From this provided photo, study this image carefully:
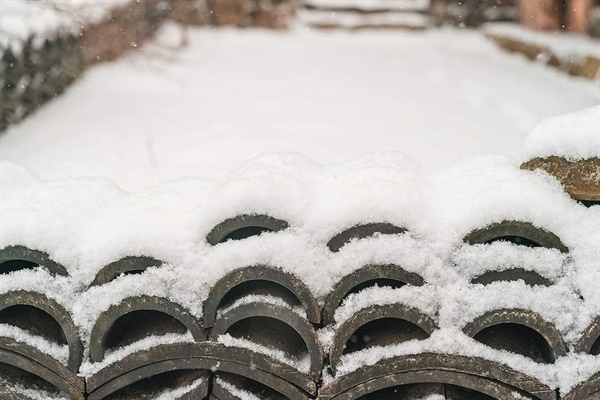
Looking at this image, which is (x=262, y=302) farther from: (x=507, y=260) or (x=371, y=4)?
(x=371, y=4)

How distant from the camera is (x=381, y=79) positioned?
5.36 m

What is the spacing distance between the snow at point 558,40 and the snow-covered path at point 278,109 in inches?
8.6

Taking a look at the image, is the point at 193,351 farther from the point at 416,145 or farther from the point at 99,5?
the point at 99,5

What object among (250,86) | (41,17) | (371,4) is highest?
(41,17)

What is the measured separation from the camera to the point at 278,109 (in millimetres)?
4273

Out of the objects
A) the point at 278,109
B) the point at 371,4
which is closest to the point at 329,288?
the point at 278,109

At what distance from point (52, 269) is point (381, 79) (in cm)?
433

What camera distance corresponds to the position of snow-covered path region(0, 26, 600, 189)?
3131 mm

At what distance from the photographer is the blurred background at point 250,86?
325 centimetres

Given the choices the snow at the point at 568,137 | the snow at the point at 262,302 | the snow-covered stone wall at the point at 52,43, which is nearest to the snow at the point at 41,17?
the snow-covered stone wall at the point at 52,43

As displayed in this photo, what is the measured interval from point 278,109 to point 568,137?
9.91 ft

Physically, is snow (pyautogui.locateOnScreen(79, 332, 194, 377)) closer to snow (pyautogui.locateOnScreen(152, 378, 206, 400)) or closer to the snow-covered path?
snow (pyautogui.locateOnScreen(152, 378, 206, 400))

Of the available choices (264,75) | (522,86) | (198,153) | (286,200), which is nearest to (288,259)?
(286,200)

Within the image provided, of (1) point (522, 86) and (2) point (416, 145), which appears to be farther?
(1) point (522, 86)
